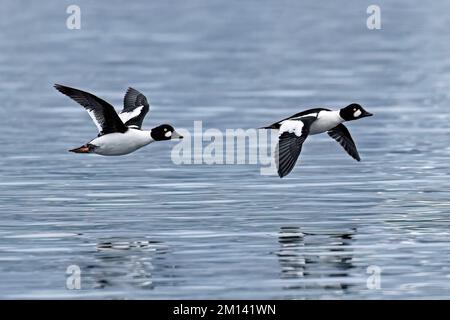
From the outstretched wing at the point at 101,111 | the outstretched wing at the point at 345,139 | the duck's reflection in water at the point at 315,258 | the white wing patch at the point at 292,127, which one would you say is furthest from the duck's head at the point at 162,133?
the outstretched wing at the point at 345,139

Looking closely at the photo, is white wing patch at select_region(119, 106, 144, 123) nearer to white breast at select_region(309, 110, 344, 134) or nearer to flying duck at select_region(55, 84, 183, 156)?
flying duck at select_region(55, 84, 183, 156)

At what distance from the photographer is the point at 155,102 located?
1423 inches

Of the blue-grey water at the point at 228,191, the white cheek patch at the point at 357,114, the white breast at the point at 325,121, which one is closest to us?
the blue-grey water at the point at 228,191

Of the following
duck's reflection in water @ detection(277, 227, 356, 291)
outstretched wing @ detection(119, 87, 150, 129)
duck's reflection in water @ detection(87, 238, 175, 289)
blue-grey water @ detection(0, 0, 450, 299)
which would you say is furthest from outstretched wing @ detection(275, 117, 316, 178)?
duck's reflection in water @ detection(87, 238, 175, 289)

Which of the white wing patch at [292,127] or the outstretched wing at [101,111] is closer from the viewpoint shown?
the outstretched wing at [101,111]

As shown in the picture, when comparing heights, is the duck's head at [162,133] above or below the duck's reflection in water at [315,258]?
above

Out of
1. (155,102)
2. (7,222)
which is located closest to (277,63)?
(155,102)

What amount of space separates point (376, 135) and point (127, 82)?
46.1ft

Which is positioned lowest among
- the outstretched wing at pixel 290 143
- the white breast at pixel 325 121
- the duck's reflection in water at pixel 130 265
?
the duck's reflection in water at pixel 130 265

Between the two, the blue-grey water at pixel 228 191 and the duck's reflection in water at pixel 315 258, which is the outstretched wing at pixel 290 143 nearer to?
the blue-grey water at pixel 228 191

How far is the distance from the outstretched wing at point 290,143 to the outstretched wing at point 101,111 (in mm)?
2092

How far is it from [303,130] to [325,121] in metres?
0.98

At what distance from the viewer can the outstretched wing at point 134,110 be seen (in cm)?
2356

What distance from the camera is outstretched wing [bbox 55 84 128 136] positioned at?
2094 centimetres
